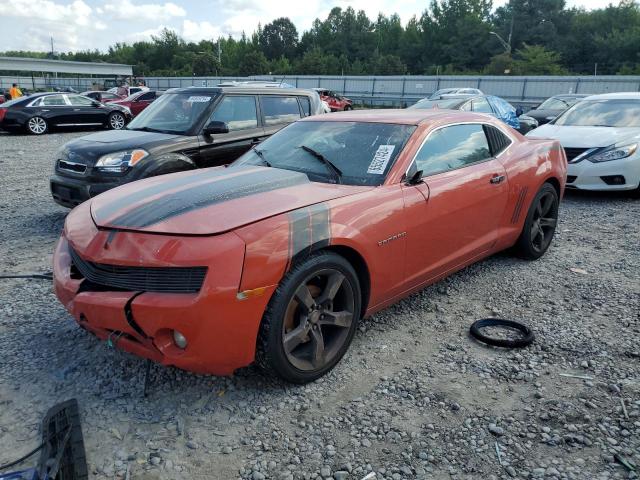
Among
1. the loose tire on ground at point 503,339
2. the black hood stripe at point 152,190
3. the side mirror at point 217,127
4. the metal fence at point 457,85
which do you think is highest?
the metal fence at point 457,85

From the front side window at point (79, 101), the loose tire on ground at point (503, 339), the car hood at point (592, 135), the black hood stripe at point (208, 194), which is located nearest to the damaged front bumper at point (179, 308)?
the black hood stripe at point (208, 194)

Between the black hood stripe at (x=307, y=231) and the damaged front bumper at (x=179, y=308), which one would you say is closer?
the damaged front bumper at (x=179, y=308)

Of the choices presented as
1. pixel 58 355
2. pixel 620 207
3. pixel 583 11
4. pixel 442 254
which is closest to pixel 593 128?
pixel 620 207

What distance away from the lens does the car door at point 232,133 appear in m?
6.14

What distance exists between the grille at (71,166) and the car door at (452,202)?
13.1ft

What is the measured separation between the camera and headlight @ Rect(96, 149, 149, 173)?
559 centimetres

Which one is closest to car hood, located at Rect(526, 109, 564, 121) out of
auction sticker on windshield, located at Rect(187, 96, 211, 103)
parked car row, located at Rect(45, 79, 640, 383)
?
parked car row, located at Rect(45, 79, 640, 383)

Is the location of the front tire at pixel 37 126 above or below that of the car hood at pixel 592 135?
below

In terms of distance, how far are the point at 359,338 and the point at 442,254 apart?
2.86 feet

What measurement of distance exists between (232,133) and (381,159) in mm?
3367

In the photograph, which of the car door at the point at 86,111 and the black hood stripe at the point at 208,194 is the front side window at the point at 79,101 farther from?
the black hood stripe at the point at 208,194

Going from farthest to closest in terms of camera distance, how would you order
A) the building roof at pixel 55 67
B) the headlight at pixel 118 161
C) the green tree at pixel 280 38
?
1. the green tree at pixel 280 38
2. the building roof at pixel 55 67
3. the headlight at pixel 118 161

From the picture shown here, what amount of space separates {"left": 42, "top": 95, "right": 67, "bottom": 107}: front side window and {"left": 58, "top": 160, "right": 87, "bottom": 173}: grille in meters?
12.6

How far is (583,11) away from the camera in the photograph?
74188 millimetres
